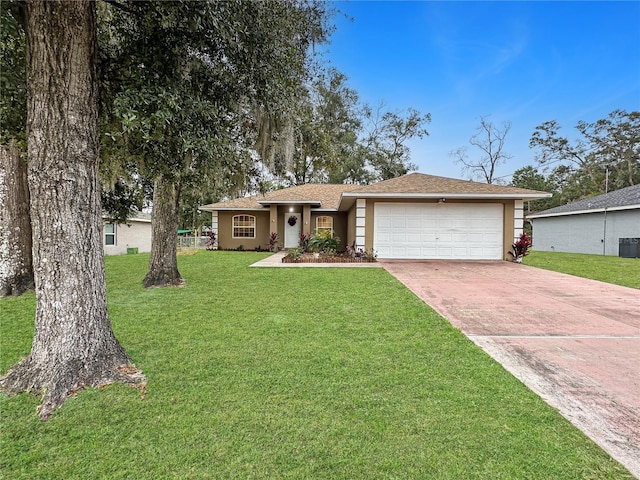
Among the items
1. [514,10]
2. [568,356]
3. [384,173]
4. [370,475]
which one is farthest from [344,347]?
[384,173]

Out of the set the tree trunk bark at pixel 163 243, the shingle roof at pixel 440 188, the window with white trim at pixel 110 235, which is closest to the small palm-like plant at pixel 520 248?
the shingle roof at pixel 440 188

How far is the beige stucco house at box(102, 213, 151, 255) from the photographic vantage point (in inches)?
625

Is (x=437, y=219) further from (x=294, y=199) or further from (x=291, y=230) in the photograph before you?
(x=291, y=230)

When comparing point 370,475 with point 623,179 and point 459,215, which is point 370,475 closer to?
point 459,215

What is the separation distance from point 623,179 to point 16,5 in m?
40.6

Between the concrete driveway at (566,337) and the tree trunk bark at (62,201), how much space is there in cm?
327

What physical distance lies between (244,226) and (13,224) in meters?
11.6

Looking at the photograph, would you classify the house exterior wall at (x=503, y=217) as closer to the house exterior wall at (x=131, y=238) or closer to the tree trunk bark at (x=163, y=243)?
the tree trunk bark at (x=163, y=243)

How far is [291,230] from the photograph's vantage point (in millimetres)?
16906

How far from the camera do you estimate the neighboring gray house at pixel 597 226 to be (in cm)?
1492

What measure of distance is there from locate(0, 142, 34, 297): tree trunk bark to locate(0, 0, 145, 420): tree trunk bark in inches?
180

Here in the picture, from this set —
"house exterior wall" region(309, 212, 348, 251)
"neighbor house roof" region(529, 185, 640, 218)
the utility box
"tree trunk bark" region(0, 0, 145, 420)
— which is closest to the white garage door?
"house exterior wall" region(309, 212, 348, 251)

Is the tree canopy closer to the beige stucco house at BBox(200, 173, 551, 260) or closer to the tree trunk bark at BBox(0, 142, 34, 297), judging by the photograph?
the beige stucco house at BBox(200, 173, 551, 260)

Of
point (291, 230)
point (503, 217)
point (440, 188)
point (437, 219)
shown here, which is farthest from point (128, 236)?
point (503, 217)
